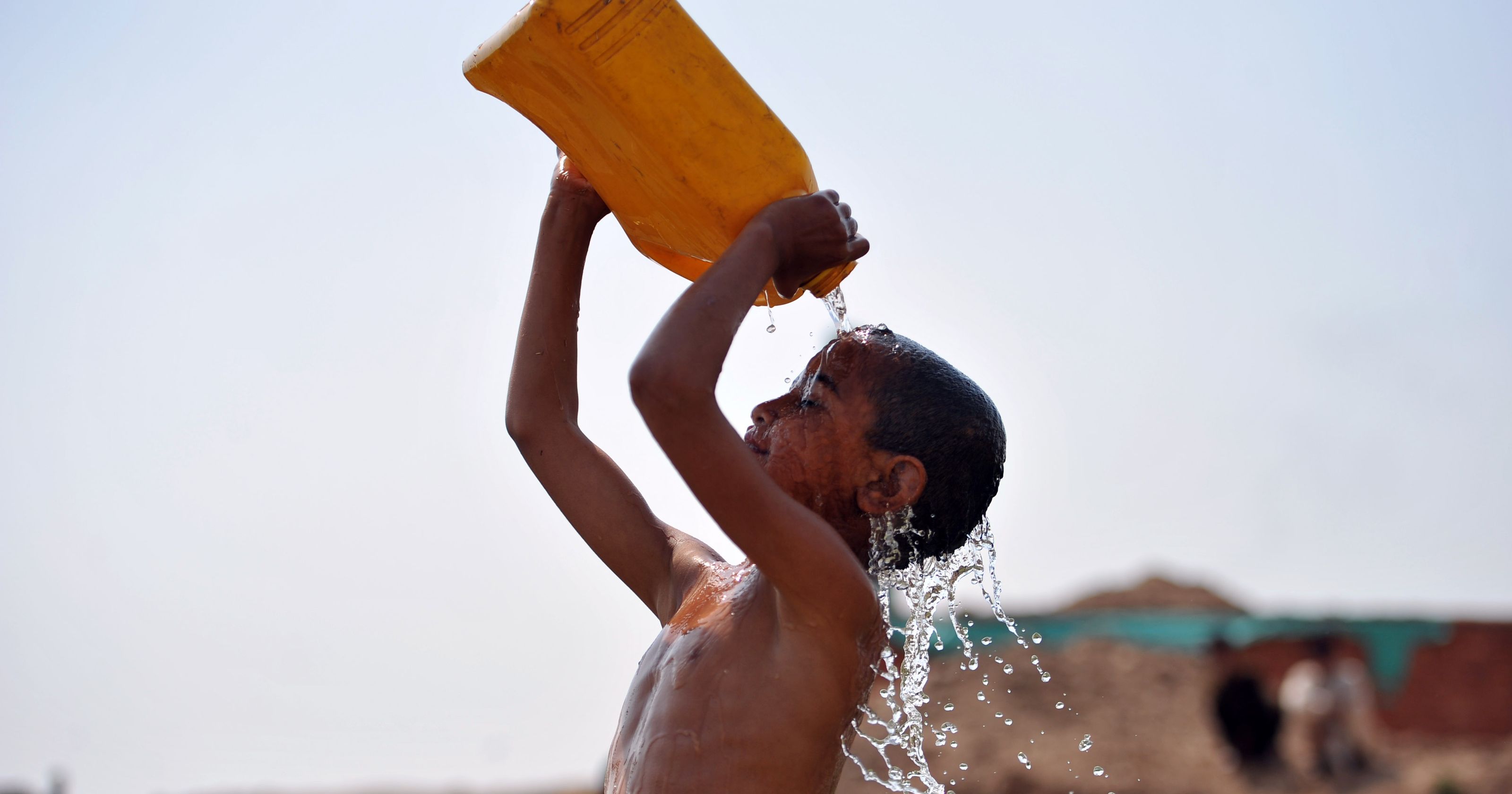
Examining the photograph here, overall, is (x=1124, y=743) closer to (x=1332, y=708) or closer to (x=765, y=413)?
(x=1332, y=708)

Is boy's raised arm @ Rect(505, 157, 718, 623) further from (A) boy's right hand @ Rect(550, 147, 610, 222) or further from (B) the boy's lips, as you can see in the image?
(B) the boy's lips

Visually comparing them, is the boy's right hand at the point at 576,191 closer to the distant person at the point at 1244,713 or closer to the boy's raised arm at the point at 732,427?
the boy's raised arm at the point at 732,427

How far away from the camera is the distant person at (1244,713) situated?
15.5m

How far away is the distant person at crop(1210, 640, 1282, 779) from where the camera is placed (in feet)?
50.8

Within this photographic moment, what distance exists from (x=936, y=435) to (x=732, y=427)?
52 centimetres

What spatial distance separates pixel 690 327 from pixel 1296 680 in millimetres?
15627

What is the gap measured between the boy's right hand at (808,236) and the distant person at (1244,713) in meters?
14.6

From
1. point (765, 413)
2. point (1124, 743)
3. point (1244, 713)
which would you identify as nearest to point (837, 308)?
point (765, 413)

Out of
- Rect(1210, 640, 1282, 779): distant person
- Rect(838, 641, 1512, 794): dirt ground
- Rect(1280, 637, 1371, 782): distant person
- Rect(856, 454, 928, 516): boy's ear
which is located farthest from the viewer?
Rect(1210, 640, 1282, 779): distant person

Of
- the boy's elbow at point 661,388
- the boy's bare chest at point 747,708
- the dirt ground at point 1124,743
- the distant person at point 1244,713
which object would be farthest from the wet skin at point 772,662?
the distant person at point 1244,713

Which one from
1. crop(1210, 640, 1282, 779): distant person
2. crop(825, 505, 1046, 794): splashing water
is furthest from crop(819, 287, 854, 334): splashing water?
crop(1210, 640, 1282, 779): distant person

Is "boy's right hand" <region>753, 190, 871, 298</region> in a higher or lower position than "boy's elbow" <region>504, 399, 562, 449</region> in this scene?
higher

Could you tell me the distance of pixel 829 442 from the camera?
245cm

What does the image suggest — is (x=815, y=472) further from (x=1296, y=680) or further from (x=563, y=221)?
(x=1296, y=680)
